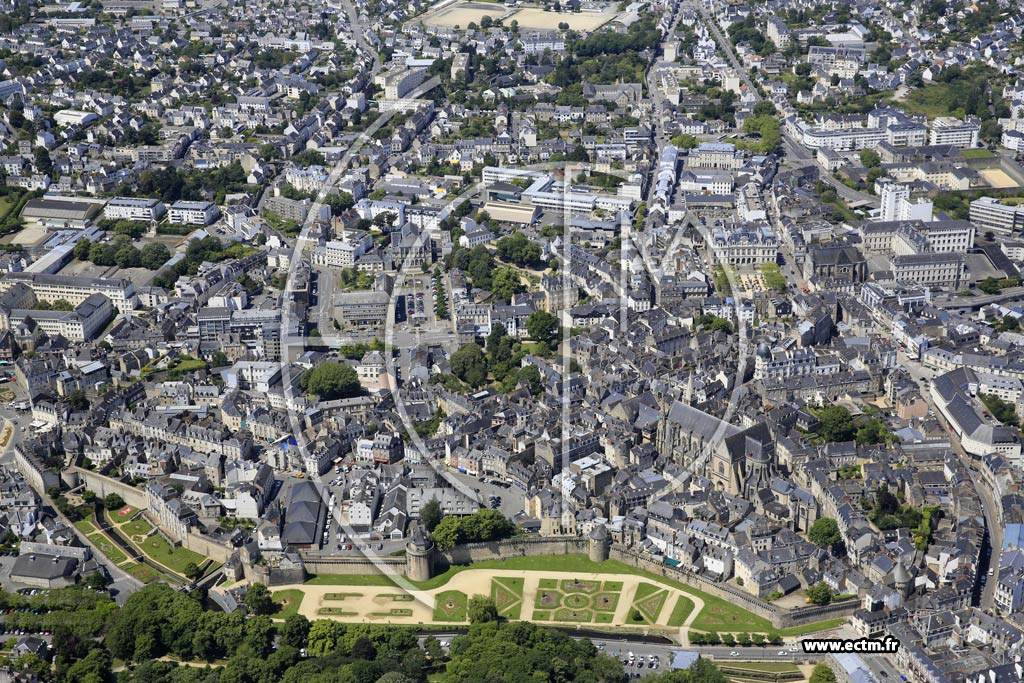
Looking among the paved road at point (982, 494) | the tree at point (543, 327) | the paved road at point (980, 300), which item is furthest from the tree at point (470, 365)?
the paved road at point (980, 300)

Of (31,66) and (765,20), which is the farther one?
(765,20)

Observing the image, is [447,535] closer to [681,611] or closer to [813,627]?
[681,611]

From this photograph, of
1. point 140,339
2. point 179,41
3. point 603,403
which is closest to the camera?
point 603,403

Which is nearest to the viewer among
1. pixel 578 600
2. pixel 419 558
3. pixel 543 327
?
pixel 578 600

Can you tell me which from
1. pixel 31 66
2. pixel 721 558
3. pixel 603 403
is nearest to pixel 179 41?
pixel 31 66

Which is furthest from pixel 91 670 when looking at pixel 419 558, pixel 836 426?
pixel 836 426

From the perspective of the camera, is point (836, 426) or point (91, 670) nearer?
point (91, 670)

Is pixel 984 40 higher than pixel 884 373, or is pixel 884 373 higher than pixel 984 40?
pixel 984 40

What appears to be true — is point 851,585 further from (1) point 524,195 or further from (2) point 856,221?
(1) point 524,195
